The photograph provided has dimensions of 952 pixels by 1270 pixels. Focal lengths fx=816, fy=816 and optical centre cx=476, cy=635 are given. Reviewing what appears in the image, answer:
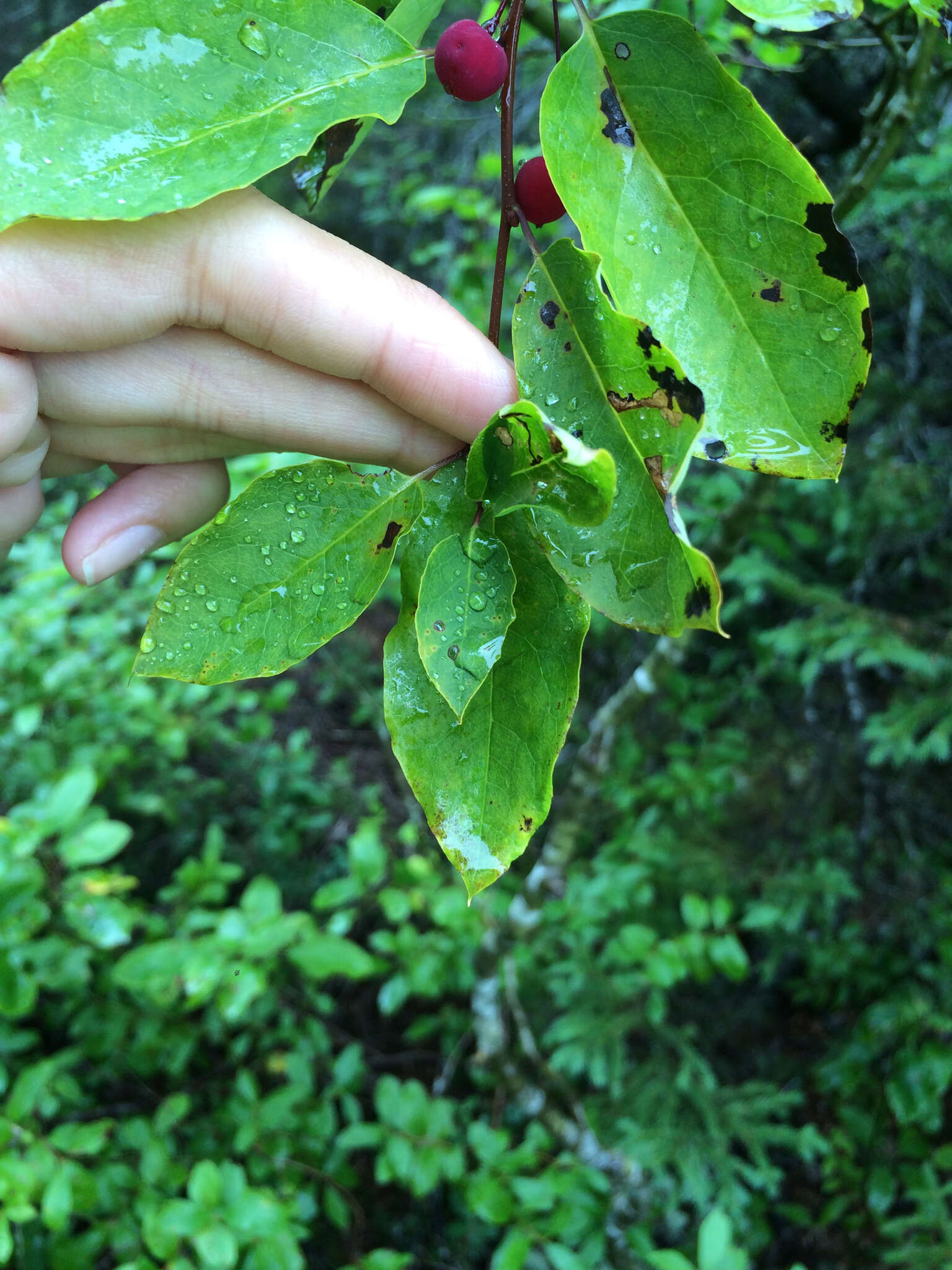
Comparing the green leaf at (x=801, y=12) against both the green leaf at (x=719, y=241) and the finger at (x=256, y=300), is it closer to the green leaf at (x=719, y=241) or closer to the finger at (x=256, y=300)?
the green leaf at (x=719, y=241)

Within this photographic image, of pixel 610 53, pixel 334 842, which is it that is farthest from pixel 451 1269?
pixel 610 53

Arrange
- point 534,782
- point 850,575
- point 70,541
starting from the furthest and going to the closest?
1. point 850,575
2. point 70,541
3. point 534,782

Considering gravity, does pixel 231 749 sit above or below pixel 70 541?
below

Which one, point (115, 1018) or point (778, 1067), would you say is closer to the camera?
point (115, 1018)

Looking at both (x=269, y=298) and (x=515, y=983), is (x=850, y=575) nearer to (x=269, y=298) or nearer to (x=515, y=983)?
(x=515, y=983)

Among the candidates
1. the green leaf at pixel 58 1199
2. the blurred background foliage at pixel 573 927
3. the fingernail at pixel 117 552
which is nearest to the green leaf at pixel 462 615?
the fingernail at pixel 117 552

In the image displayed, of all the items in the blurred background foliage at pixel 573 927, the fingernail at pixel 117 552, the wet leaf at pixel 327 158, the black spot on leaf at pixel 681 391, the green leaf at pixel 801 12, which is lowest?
the blurred background foliage at pixel 573 927

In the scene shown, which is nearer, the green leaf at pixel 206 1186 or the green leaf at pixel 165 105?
the green leaf at pixel 165 105
